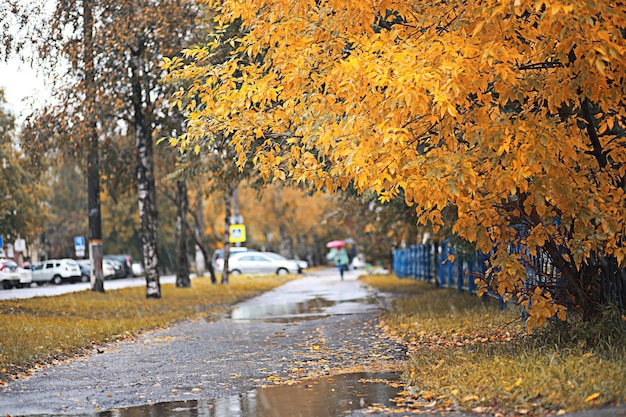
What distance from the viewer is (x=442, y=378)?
884 centimetres

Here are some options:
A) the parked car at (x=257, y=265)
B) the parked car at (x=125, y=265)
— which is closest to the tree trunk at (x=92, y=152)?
the parked car at (x=257, y=265)

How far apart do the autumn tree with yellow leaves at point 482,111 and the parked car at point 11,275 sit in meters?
40.4

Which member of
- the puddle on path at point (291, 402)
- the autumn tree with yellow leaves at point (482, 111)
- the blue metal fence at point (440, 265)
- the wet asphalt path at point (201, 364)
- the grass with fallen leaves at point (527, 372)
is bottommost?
the puddle on path at point (291, 402)

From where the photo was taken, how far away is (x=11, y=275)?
48.7 metres

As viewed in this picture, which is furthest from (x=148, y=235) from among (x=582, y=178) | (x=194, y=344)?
(x=582, y=178)

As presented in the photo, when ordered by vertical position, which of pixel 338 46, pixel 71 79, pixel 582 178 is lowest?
pixel 582 178

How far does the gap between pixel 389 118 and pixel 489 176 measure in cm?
113

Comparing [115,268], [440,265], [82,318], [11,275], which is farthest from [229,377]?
[115,268]

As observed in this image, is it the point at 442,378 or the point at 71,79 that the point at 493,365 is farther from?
the point at 71,79

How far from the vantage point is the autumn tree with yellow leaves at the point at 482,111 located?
8.23 m

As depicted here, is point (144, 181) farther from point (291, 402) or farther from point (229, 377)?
point (291, 402)

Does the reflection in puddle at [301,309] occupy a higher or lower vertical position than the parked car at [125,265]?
lower

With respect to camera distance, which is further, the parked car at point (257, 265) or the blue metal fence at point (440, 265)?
the parked car at point (257, 265)

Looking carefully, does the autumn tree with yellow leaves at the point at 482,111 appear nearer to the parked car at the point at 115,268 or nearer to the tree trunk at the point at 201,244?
the tree trunk at the point at 201,244
